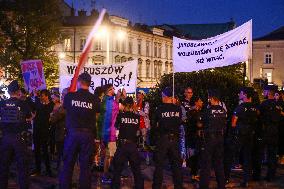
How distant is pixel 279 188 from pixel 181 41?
210 inches

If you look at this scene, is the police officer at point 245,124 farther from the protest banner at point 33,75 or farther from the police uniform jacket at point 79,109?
the protest banner at point 33,75

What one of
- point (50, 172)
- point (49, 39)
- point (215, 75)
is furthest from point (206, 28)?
point (50, 172)

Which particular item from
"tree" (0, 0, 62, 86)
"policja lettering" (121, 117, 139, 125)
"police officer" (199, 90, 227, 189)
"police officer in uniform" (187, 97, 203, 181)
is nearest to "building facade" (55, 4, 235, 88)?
"tree" (0, 0, 62, 86)

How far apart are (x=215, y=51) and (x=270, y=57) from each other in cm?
7530

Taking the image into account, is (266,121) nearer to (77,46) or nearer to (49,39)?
(49,39)

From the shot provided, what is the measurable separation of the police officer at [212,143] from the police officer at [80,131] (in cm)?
235

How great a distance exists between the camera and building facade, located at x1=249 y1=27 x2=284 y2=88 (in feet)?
285

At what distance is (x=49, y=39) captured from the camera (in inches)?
1859

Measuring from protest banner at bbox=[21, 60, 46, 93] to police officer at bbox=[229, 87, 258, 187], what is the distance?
843 cm

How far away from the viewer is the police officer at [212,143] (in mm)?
10414

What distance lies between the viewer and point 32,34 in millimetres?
47156

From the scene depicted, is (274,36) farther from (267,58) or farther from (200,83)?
(200,83)

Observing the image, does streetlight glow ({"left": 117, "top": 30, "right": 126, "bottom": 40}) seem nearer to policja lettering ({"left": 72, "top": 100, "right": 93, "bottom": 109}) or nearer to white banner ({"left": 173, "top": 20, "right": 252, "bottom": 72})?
white banner ({"left": 173, "top": 20, "right": 252, "bottom": 72})

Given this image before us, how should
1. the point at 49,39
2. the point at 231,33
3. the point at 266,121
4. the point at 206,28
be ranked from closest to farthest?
the point at 266,121 < the point at 231,33 < the point at 49,39 < the point at 206,28
